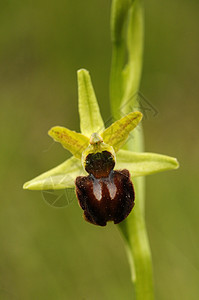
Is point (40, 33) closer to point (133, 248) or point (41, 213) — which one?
point (41, 213)

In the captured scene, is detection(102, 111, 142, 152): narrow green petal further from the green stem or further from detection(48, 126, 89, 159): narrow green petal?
the green stem

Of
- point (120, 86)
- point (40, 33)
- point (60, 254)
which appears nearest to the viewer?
point (120, 86)

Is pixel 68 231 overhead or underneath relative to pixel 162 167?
underneath

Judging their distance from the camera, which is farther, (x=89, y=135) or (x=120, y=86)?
(x=120, y=86)

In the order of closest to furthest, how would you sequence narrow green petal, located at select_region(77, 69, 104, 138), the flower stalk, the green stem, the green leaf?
the flower stalk < narrow green petal, located at select_region(77, 69, 104, 138) < the green stem < the green leaf

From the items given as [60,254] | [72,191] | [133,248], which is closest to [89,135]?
[72,191]

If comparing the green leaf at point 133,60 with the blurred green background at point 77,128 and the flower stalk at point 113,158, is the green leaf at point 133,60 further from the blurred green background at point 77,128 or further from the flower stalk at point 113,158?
the blurred green background at point 77,128

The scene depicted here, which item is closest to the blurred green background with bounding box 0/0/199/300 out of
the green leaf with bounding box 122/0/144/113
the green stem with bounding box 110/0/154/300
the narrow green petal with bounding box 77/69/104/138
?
the green stem with bounding box 110/0/154/300
